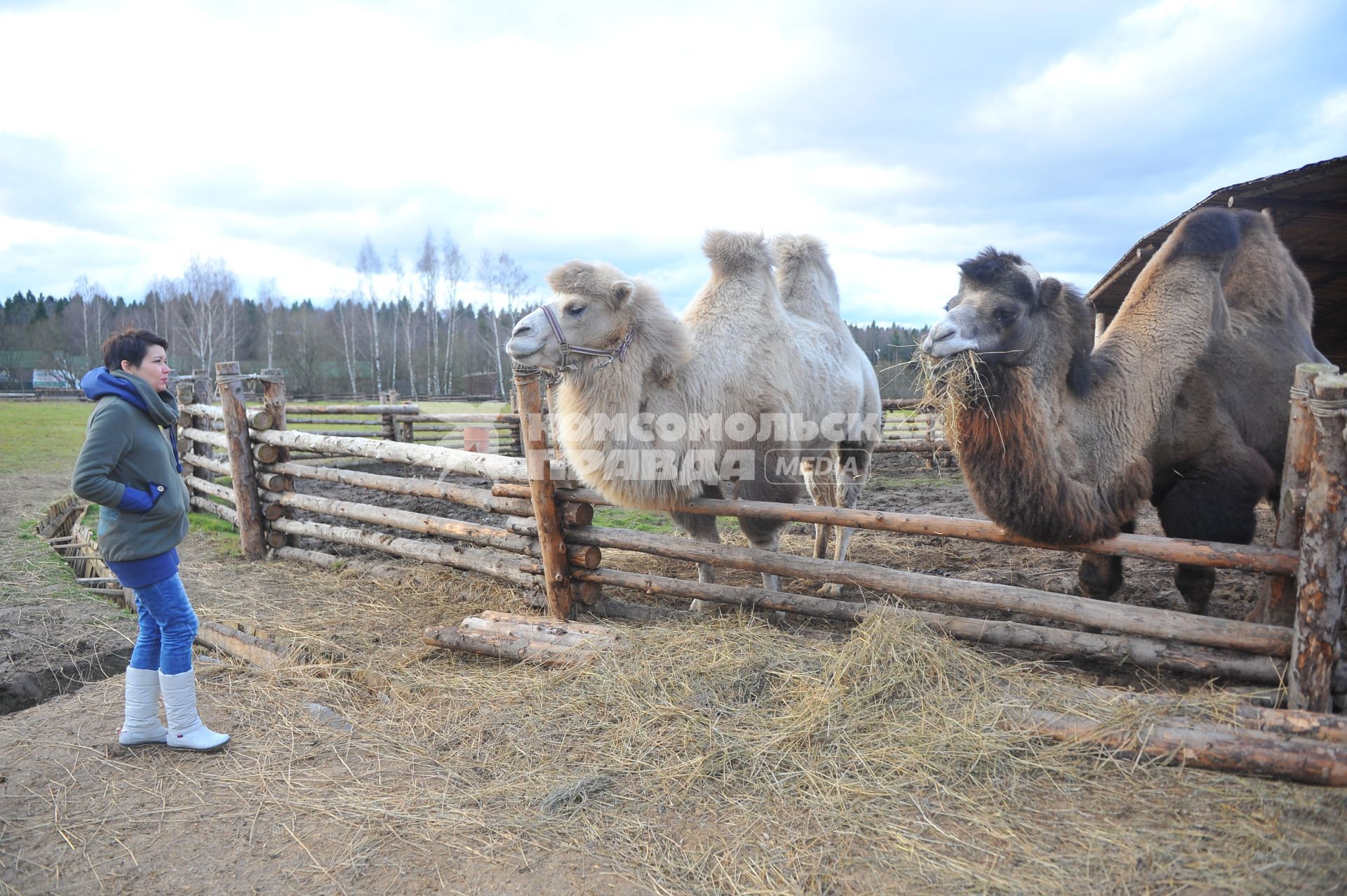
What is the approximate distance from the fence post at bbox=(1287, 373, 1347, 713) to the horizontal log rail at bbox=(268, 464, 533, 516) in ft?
14.9

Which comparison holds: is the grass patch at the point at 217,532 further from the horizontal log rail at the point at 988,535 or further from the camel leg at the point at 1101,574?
the camel leg at the point at 1101,574

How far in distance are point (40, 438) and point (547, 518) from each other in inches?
800

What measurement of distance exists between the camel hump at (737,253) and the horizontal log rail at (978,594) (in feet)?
7.28

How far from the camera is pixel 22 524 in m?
Result: 8.45

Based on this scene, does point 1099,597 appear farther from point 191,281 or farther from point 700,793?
point 191,281

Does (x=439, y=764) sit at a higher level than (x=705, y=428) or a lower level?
lower

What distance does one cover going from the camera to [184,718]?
3.71 metres

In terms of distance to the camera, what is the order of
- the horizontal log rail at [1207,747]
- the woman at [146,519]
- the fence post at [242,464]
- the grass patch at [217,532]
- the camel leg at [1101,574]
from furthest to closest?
the grass patch at [217,532] → the fence post at [242,464] → the camel leg at [1101,574] → the woman at [146,519] → the horizontal log rail at [1207,747]

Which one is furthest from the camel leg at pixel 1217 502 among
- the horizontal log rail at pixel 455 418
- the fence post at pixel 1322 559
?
the horizontal log rail at pixel 455 418

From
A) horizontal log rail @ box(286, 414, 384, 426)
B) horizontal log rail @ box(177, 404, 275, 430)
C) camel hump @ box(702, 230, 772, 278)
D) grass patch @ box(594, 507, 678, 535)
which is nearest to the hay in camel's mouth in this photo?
camel hump @ box(702, 230, 772, 278)

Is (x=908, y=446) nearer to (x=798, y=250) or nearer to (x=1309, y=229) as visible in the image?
(x=1309, y=229)

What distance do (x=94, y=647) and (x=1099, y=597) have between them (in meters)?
6.81

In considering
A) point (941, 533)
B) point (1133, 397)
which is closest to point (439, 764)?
point (941, 533)

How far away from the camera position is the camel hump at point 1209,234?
14.6 feet
